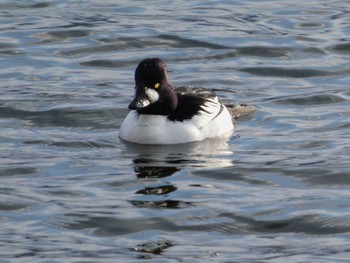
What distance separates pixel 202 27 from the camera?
2255 cm

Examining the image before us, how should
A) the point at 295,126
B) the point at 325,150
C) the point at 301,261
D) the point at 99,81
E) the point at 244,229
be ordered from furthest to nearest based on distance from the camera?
the point at 99,81 → the point at 295,126 → the point at 325,150 → the point at 244,229 → the point at 301,261

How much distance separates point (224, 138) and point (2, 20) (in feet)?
23.6

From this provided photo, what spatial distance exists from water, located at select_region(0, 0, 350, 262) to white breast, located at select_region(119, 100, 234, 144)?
0.15 metres

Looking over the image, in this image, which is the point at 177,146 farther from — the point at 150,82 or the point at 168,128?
the point at 150,82

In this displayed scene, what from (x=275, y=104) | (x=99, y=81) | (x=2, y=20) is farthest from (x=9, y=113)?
(x=2, y=20)

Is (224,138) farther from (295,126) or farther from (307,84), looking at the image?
(307,84)

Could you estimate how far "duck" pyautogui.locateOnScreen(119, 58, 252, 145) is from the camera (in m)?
16.3

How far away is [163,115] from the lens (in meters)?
16.7

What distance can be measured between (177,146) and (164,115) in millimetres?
447

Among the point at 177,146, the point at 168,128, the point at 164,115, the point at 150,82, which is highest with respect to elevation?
the point at 150,82

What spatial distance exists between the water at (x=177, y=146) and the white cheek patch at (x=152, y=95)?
551 millimetres

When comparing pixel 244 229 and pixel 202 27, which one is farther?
pixel 202 27

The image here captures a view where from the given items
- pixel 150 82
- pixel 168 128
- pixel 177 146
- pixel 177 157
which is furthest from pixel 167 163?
pixel 150 82

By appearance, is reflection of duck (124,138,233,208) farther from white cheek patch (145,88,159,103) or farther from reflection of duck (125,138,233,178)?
white cheek patch (145,88,159,103)
